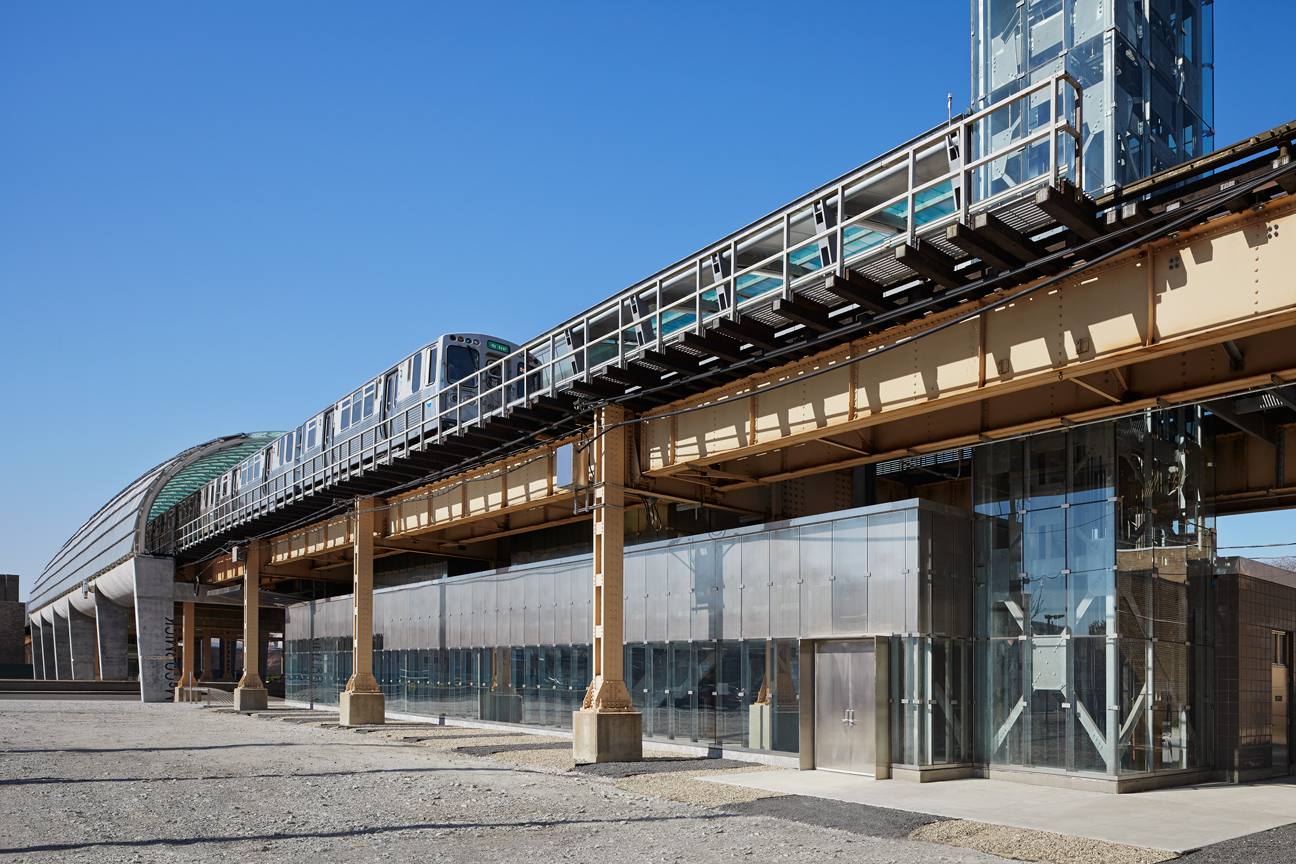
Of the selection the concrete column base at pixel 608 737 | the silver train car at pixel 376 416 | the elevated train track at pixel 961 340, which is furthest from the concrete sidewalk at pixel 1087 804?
the silver train car at pixel 376 416

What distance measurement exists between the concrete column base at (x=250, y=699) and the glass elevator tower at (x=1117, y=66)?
35324 mm

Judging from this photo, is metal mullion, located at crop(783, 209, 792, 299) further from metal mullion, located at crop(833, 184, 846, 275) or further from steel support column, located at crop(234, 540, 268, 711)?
steel support column, located at crop(234, 540, 268, 711)

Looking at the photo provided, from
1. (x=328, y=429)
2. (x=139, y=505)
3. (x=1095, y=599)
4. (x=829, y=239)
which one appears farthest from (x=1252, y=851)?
(x=139, y=505)

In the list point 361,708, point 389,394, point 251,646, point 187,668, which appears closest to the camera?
point 361,708

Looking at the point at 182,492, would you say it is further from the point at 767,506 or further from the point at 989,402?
the point at 989,402

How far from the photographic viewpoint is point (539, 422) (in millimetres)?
22859

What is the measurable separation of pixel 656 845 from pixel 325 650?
3473cm

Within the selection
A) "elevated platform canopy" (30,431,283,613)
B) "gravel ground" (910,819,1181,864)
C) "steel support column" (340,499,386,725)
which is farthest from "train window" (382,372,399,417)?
"elevated platform canopy" (30,431,283,613)

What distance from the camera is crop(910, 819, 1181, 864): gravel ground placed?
1108 centimetres

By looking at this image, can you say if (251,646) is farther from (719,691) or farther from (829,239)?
(829,239)

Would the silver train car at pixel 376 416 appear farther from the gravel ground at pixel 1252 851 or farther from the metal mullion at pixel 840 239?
the gravel ground at pixel 1252 851

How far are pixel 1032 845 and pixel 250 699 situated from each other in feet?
126

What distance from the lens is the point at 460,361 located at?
31281mm

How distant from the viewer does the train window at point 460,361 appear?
3095 cm
